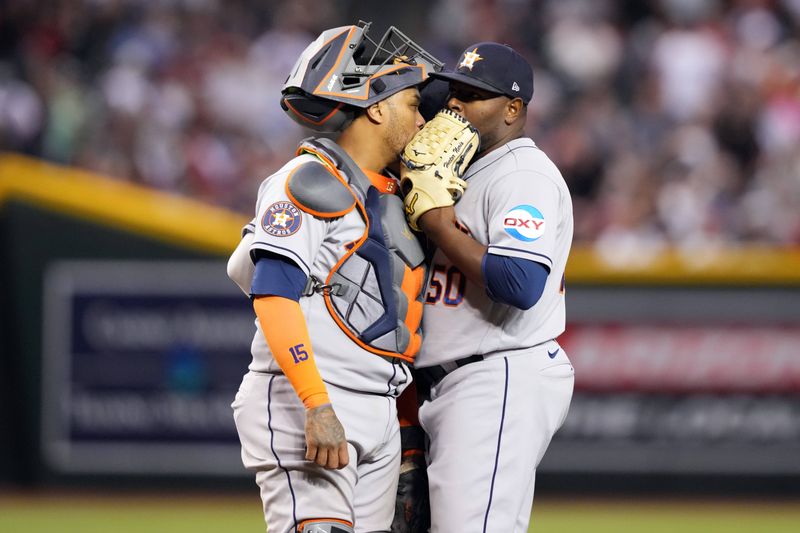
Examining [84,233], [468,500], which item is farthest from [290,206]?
[84,233]

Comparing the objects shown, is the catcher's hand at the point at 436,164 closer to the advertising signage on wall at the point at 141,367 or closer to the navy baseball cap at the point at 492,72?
the navy baseball cap at the point at 492,72

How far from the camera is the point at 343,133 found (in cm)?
379

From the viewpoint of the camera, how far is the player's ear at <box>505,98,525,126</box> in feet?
12.9

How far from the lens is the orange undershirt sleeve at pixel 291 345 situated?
3377mm

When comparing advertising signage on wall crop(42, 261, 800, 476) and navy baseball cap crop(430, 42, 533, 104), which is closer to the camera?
navy baseball cap crop(430, 42, 533, 104)

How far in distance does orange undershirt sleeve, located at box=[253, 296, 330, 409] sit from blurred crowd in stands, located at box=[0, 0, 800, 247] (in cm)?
579

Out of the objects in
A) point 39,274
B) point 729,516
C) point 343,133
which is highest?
point 343,133

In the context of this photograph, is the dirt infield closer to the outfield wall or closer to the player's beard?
the outfield wall

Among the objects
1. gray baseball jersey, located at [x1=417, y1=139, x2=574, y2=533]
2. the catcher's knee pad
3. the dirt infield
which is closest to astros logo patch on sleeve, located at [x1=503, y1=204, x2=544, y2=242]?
gray baseball jersey, located at [x1=417, y1=139, x2=574, y2=533]

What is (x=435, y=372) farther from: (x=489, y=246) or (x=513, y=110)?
(x=513, y=110)

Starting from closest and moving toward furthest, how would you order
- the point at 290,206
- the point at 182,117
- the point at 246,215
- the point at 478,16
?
the point at 290,206 < the point at 246,215 < the point at 182,117 < the point at 478,16

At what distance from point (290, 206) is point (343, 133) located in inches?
17.1

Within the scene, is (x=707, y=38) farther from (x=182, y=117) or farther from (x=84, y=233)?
(x=84, y=233)

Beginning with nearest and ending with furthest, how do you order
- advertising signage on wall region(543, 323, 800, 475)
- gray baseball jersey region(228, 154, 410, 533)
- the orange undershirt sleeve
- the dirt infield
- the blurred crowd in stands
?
the orange undershirt sleeve < gray baseball jersey region(228, 154, 410, 533) < the dirt infield < advertising signage on wall region(543, 323, 800, 475) < the blurred crowd in stands
